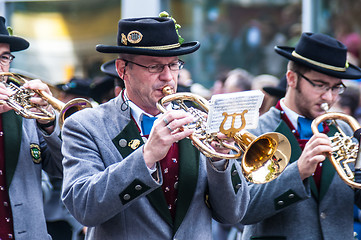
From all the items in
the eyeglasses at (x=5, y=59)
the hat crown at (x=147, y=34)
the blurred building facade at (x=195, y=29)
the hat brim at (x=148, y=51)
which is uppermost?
the hat crown at (x=147, y=34)

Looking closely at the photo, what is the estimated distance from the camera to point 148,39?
4129 millimetres

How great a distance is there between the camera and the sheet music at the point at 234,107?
11.8 ft

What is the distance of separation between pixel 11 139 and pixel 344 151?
2.31 meters

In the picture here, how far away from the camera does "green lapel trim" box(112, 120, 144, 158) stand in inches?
160

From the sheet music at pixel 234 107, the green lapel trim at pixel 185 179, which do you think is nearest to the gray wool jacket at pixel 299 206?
the green lapel trim at pixel 185 179

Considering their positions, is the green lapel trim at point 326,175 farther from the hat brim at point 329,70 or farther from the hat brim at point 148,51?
the hat brim at point 148,51

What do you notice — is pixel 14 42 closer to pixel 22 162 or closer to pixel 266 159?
pixel 22 162

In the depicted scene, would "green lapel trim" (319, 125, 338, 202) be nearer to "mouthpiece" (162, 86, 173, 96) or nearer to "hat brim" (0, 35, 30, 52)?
"mouthpiece" (162, 86, 173, 96)

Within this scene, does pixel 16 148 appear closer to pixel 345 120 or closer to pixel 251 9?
pixel 345 120

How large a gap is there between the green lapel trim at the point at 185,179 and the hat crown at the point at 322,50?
59.9 inches

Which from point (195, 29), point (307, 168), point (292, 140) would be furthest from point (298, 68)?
point (195, 29)

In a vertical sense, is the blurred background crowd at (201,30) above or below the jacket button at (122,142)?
below

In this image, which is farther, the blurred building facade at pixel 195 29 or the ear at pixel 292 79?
the blurred building facade at pixel 195 29

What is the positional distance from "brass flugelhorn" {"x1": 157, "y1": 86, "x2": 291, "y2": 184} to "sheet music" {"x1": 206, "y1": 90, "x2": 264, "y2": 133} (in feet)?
0.37
